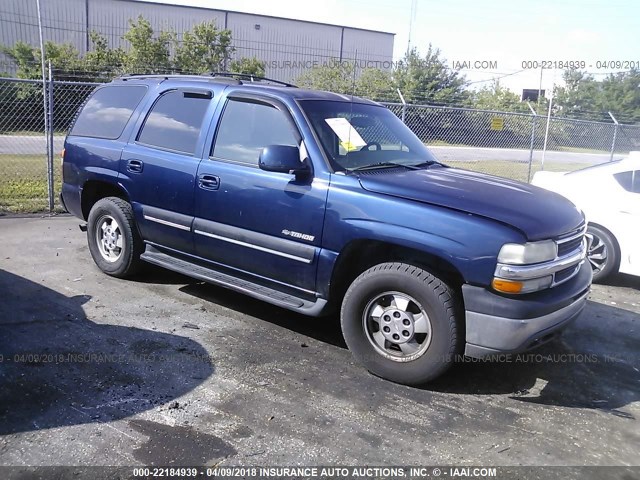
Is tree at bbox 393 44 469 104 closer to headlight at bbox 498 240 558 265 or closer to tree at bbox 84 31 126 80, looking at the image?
tree at bbox 84 31 126 80

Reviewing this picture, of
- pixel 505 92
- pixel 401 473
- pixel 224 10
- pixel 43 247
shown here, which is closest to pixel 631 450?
pixel 401 473

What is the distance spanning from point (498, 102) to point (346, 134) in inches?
832

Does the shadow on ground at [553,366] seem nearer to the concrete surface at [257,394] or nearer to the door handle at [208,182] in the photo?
the concrete surface at [257,394]

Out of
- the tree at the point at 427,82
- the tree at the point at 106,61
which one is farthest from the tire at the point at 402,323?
the tree at the point at 106,61

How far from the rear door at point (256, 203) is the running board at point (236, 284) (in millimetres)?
112

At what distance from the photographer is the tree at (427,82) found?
2072 centimetres

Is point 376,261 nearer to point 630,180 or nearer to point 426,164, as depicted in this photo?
point 426,164

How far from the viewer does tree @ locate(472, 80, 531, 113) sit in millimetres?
Answer: 23655

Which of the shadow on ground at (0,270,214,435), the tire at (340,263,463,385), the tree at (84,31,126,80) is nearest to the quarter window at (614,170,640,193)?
the tire at (340,263,463,385)

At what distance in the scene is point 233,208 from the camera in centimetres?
468

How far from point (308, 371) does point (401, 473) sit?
1.29 metres

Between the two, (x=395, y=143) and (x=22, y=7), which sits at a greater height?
(x=22, y=7)

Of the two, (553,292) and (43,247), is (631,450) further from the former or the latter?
(43,247)

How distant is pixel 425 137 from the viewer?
15773 mm
